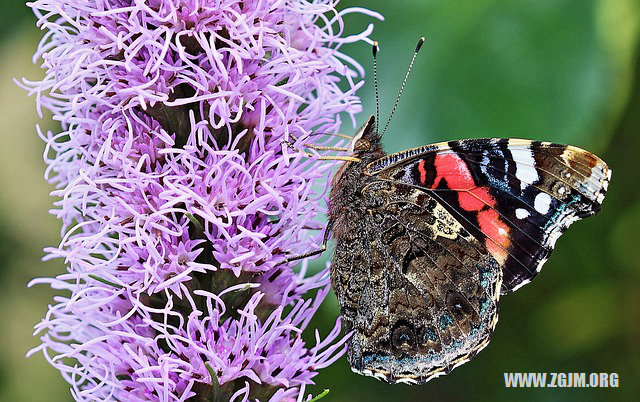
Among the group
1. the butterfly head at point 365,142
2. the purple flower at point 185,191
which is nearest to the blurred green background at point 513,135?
Result: the butterfly head at point 365,142

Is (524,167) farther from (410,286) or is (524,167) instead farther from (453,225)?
(410,286)

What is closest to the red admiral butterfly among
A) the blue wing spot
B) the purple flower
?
the blue wing spot

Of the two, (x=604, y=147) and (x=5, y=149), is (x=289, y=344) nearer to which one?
(x=604, y=147)

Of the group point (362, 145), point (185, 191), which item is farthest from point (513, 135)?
point (185, 191)

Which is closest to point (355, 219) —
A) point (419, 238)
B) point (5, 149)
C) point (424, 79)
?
point (419, 238)

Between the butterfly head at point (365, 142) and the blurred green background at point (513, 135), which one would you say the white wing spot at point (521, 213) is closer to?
the butterfly head at point (365, 142)

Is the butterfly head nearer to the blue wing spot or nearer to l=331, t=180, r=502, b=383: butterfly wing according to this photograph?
l=331, t=180, r=502, b=383: butterfly wing
